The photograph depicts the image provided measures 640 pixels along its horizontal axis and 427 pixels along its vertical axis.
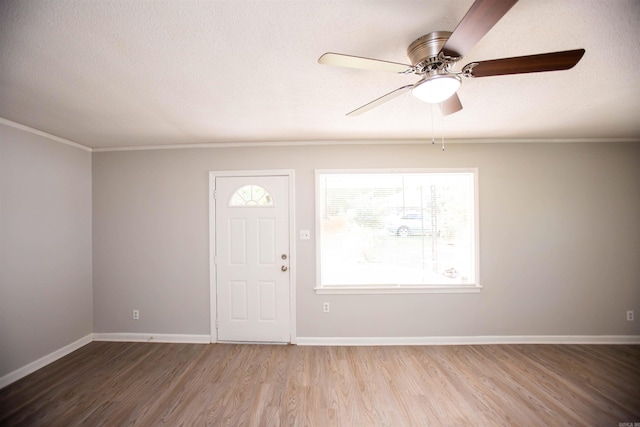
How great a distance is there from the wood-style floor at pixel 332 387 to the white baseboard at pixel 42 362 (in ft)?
0.23

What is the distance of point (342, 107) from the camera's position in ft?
6.68

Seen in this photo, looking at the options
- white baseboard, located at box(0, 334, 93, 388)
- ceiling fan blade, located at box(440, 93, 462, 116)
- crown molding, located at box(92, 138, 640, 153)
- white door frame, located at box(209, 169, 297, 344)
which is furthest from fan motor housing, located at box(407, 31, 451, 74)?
white baseboard, located at box(0, 334, 93, 388)

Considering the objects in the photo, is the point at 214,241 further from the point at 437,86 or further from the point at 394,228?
the point at 437,86

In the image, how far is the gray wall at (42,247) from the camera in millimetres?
2238

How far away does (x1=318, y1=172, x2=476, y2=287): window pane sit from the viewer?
119 inches

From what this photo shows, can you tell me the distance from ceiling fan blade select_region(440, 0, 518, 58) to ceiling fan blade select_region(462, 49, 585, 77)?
111 mm

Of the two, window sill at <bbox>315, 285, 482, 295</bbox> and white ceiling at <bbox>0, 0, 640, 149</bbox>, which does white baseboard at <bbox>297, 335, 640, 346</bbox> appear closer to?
window sill at <bbox>315, 285, 482, 295</bbox>

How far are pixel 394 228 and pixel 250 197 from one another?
1809 millimetres

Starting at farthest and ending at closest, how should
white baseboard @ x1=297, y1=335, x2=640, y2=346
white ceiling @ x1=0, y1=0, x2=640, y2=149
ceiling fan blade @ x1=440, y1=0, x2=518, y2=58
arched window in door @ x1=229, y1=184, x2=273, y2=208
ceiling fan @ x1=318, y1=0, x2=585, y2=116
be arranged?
arched window in door @ x1=229, y1=184, x2=273, y2=208, white baseboard @ x1=297, y1=335, x2=640, y2=346, white ceiling @ x1=0, y1=0, x2=640, y2=149, ceiling fan @ x1=318, y1=0, x2=585, y2=116, ceiling fan blade @ x1=440, y1=0, x2=518, y2=58

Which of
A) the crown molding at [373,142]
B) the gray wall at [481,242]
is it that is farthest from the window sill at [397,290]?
the crown molding at [373,142]

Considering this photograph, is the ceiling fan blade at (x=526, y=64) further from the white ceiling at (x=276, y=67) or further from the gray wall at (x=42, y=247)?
the gray wall at (x=42, y=247)

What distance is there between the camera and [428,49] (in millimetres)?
1208

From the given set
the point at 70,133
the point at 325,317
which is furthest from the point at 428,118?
the point at 70,133

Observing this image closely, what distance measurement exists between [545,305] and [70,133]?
5630mm
